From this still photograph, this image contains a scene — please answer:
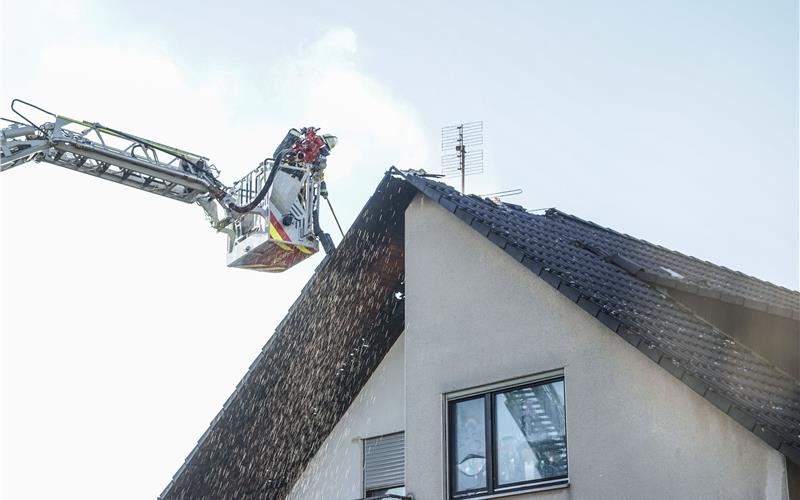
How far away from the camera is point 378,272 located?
14250 millimetres

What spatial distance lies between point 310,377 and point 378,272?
1.65 metres

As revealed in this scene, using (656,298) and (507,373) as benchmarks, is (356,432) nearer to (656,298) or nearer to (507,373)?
(507,373)

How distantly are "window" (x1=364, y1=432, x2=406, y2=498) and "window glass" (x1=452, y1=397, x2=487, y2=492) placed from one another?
2467 millimetres

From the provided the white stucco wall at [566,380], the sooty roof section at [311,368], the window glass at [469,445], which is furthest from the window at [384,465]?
the window glass at [469,445]

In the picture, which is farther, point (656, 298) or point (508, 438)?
point (656, 298)

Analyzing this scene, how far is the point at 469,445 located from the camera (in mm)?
Answer: 12008

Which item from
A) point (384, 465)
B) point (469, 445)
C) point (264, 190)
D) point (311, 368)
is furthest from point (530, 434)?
point (264, 190)

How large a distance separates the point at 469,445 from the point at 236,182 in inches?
263

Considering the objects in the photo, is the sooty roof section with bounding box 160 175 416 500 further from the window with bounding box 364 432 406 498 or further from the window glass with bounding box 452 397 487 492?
the window glass with bounding box 452 397 487 492

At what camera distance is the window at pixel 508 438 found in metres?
11.3

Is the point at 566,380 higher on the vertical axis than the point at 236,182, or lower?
lower

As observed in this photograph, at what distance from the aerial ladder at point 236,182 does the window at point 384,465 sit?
3.11 metres

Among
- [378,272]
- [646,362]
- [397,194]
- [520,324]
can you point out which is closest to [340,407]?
[378,272]

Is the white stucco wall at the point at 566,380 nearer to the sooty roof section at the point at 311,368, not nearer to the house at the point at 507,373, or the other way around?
the house at the point at 507,373
